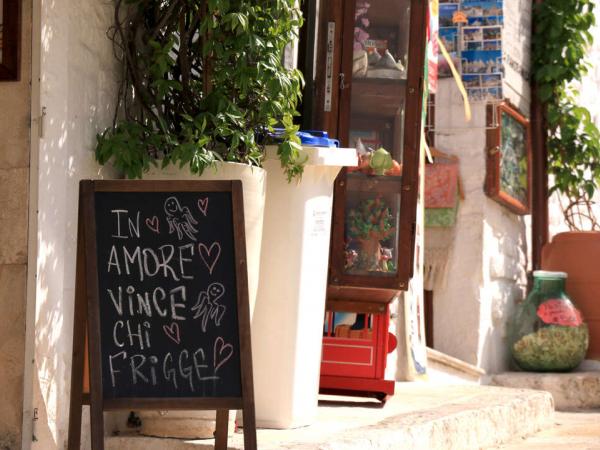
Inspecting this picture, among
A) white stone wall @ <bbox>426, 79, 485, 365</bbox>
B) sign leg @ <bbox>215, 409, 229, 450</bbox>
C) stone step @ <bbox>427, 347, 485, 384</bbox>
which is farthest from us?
white stone wall @ <bbox>426, 79, 485, 365</bbox>

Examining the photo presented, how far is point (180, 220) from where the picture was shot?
12.4 feet

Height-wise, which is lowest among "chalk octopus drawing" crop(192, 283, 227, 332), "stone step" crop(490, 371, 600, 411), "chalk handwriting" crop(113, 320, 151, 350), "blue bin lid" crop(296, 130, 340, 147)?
"stone step" crop(490, 371, 600, 411)

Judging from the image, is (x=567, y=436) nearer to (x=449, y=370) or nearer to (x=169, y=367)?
(x=449, y=370)

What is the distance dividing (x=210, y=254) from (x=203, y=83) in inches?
34.3

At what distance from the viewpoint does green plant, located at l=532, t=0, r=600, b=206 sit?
9.27 m

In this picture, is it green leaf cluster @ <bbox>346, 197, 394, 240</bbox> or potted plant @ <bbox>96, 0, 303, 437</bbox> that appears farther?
green leaf cluster @ <bbox>346, 197, 394, 240</bbox>

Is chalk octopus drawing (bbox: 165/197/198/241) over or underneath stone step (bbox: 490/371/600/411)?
over

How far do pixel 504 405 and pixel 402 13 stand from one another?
1.84 m

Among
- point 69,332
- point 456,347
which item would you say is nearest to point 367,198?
point 69,332

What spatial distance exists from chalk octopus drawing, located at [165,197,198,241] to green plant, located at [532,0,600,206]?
5.92m

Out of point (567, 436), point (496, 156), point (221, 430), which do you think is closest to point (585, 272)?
point (496, 156)

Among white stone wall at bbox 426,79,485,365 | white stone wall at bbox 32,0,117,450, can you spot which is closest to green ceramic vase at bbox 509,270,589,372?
white stone wall at bbox 426,79,485,365

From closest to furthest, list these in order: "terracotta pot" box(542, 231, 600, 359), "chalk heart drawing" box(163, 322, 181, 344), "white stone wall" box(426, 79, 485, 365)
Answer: "chalk heart drawing" box(163, 322, 181, 344), "white stone wall" box(426, 79, 485, 365), "terracotta pot" box(542, 231, 600, 359)

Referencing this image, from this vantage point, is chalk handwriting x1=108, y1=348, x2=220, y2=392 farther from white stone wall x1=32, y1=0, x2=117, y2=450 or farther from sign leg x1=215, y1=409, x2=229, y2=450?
white stone wall x1=32, y1=0, x2=117, y2=450
